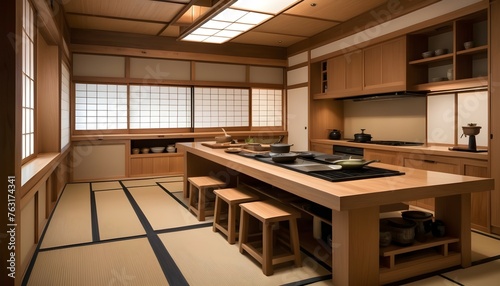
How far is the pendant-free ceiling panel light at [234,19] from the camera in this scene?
395 centimetres

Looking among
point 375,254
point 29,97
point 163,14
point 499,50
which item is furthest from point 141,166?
point 499,50

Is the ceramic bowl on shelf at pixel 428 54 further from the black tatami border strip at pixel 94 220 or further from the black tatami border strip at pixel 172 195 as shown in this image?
the black tatami border strip at pixel 94 220

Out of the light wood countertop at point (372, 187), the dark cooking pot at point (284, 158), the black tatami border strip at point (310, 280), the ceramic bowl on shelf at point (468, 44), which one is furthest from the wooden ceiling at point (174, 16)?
the black tatami border strip at point (310, 280)

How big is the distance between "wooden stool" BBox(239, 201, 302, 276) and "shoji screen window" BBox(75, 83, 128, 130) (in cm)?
458

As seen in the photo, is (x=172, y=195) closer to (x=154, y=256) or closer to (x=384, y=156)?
(x=154, y=256)

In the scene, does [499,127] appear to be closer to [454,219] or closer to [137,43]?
[454,219]

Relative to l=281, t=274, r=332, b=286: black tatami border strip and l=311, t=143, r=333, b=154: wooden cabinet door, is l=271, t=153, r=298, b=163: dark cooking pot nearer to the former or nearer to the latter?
l=281, t=274, r=332, b=286: black tatami border strip

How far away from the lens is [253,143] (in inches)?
179

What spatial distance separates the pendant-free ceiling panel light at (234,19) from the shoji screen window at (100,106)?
1.95m

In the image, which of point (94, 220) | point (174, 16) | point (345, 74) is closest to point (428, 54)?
point (345, 74)

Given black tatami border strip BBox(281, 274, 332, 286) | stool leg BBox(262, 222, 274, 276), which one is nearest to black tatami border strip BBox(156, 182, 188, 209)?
stool leg BBox(262, 222, 274, 276)

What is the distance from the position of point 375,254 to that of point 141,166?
17.3 feet

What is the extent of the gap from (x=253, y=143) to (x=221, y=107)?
9.99ft

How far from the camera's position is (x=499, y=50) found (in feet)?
10.9
